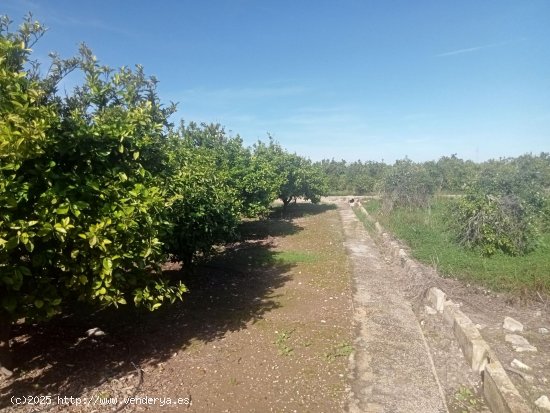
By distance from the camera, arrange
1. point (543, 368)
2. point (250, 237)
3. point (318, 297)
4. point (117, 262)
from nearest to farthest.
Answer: point (117, 262), point (543, 368), point (318, 297), point (250, 237)

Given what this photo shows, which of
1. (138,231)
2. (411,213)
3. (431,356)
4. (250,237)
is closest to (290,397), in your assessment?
(431,356)

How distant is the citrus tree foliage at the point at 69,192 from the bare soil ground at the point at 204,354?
103cm

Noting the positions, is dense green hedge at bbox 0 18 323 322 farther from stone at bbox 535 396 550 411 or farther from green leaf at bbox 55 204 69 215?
stone at bbox 535 396 550 411

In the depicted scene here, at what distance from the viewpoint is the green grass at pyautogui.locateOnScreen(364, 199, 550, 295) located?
688 cm

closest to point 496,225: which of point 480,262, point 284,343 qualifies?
point 480,262

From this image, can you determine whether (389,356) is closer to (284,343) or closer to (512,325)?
(284,343)

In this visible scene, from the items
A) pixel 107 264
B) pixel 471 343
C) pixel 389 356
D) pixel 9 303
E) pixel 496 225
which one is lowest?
pixel 389 356

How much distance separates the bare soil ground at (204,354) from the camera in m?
3.95

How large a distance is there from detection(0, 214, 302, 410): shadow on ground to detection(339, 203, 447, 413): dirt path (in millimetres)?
1905

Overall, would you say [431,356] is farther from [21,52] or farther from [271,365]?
[21,52]

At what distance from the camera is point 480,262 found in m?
8.27

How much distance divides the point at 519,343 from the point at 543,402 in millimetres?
1504

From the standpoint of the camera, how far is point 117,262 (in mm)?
3611

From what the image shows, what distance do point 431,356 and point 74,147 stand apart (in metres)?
5.41
